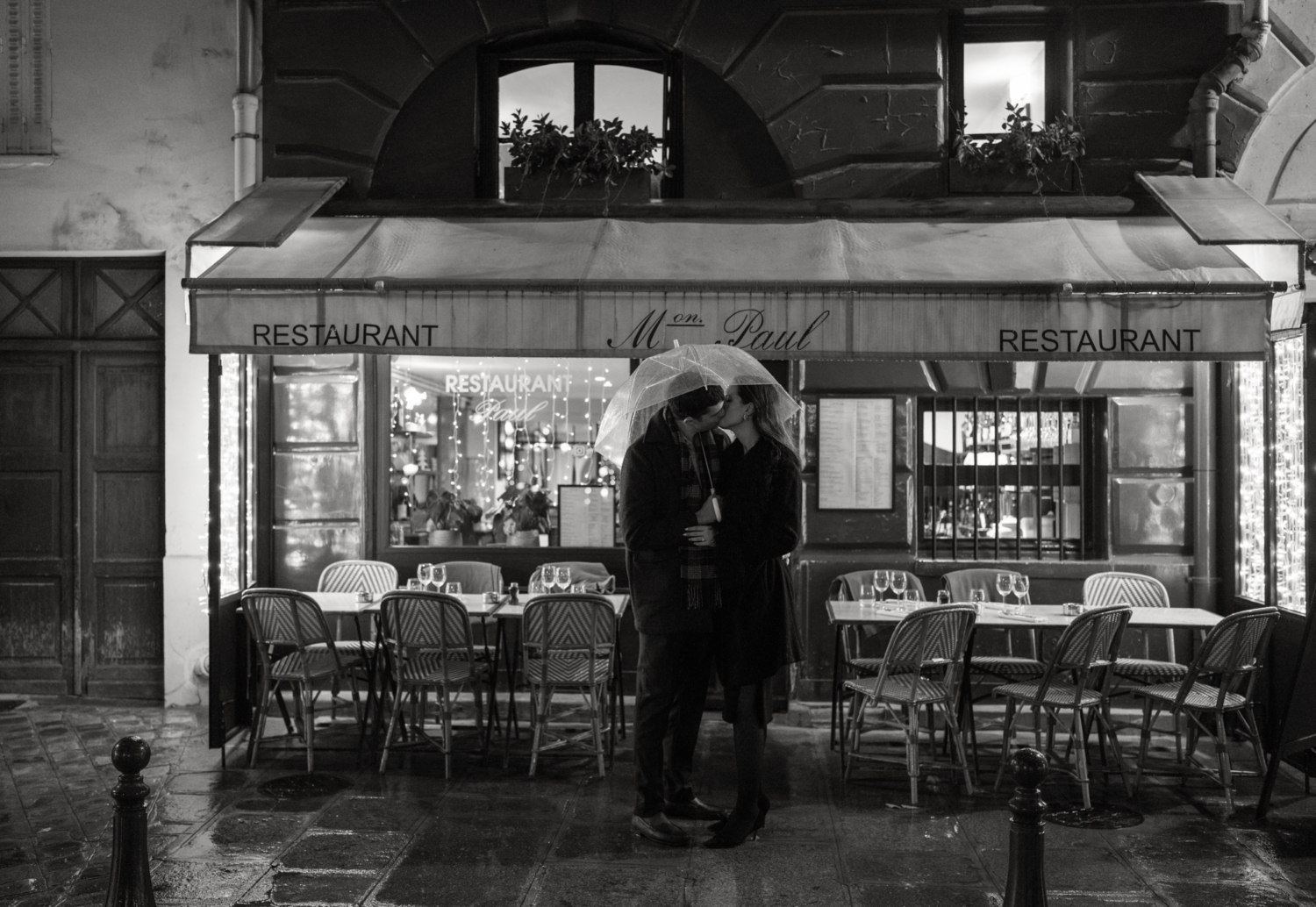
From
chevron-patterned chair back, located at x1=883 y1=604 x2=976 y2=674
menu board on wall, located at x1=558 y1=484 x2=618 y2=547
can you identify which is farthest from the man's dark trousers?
menu board on wall, located at x1=558 y1=484 x2=618 y2=547

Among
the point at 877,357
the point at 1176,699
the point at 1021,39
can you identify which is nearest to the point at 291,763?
the point at 877,357

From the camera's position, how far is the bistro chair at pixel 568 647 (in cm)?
695

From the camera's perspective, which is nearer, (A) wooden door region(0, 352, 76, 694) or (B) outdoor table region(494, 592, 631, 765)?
(B) outdoor table region(494, 592, 631, 765)

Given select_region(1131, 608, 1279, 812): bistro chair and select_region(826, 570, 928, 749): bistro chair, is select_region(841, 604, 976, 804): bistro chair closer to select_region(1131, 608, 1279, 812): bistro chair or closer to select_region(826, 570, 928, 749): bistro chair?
select_region(826, 570, 928, 749): bistro chair

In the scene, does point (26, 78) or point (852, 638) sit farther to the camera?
point (26, 78)

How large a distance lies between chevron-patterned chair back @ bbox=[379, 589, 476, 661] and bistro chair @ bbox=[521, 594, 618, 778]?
1.26 feet

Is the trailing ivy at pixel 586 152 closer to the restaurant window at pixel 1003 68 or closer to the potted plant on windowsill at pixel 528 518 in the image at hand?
the restaurant window at pixel 1003 68

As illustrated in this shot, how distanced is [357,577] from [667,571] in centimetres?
403

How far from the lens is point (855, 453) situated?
9086mm

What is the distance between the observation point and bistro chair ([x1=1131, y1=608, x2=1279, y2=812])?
6488mm

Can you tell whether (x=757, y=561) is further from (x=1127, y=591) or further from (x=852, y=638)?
(x=1127, y=591)

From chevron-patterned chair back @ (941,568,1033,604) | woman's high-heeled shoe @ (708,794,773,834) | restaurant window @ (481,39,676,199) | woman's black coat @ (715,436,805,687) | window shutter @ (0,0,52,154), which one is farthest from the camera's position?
window shutter @ (0,0,52,154)

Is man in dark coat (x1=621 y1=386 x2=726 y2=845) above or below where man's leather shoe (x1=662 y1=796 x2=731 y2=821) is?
above

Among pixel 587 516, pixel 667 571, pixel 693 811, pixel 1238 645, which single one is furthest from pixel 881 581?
pixel 667 571
